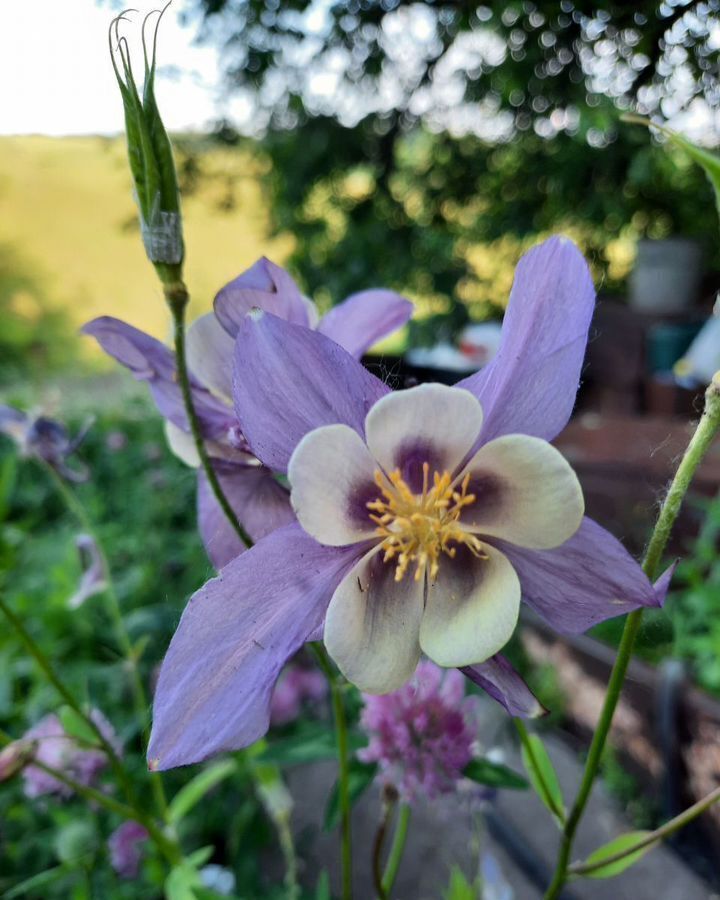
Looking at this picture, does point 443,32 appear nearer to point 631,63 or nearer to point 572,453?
point 631,63

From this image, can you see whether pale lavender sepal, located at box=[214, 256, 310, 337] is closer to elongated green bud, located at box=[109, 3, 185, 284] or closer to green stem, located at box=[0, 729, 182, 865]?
Result: elongated green bud, located at box=[109, 3, 185, 284]

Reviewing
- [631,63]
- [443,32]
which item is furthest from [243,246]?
[631,63]

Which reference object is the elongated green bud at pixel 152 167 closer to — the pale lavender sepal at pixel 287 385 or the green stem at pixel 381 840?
the pale lavender sepal at pixel 287 385

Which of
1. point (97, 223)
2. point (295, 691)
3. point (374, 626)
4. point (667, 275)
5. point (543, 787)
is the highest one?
point (97, 223)

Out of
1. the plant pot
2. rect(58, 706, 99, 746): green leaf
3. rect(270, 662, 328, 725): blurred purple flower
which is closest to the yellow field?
the plant pot

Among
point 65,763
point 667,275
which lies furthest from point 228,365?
point 667,275

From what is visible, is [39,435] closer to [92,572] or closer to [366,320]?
[92,572]

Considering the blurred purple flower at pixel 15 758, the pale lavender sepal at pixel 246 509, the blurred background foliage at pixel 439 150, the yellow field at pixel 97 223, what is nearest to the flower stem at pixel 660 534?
the pale lavender sepal at pixel 246 509
